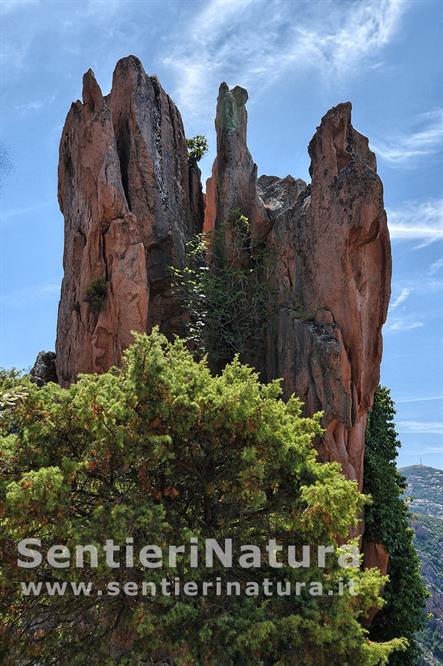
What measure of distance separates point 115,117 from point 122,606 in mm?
22074

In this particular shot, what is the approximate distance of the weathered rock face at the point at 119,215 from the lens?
20.8 m

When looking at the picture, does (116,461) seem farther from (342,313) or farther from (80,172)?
(80,172)

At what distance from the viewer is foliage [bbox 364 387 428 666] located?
18.0 meters

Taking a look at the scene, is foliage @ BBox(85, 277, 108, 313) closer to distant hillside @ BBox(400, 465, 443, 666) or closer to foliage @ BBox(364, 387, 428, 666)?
foliage @ BBox(364, 387, 428, 666)

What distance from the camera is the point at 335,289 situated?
18.9 m

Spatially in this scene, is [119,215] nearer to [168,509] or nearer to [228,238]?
[228,238]

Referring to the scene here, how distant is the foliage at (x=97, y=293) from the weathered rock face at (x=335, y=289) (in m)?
6.92

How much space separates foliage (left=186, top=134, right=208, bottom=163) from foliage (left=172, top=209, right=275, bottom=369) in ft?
24.1

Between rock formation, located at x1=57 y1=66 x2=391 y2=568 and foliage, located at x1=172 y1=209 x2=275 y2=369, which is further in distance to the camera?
foliage, located at x1=172 y1=209 x2=275 y2=369

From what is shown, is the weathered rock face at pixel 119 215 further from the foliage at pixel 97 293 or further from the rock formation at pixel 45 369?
the rock formation at pixel 45 369

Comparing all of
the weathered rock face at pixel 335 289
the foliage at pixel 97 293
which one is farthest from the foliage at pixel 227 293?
the foliage at pixel 97 293

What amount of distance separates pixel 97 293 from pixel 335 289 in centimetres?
942

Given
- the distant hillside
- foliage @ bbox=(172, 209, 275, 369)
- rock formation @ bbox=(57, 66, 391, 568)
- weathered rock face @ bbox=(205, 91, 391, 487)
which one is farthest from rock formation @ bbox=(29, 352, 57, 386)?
the distant hillside

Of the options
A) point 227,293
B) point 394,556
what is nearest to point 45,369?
point 227,293
